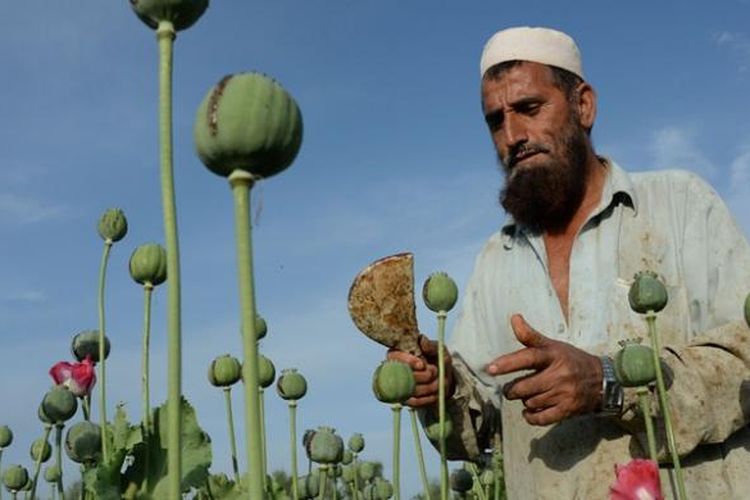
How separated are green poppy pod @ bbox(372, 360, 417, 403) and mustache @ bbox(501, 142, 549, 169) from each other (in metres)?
1.34

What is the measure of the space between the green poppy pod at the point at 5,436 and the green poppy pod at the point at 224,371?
0.77 meters

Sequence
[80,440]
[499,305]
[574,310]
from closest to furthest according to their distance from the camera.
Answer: [80,440] → [574,310] → [499,305]

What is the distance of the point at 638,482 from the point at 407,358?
0.61 metres

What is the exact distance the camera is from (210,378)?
2381mm

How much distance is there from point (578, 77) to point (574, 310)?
2.97ft

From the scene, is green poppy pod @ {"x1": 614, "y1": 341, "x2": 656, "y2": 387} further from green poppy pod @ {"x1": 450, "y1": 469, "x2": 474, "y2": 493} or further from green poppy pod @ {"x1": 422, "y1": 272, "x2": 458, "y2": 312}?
green poppy pod @ {"x1": 450, "y1": 469, "x2": 474, "y2": 493}

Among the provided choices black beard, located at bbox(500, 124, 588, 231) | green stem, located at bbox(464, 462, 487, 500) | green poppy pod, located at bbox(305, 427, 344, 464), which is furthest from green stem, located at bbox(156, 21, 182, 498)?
green stem, located at bbox(464, 462, 487, 500)

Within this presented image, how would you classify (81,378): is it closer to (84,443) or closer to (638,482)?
(84,443)

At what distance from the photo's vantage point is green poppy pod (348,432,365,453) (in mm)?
3682

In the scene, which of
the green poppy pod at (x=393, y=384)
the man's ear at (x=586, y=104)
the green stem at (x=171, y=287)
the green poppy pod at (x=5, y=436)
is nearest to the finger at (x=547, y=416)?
the green poppy pod at (x=393, y=384)

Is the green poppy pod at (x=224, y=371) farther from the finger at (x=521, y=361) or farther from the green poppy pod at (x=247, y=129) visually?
the green poppy pod at (x=247, y=129)

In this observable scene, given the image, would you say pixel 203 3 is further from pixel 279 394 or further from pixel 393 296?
pixel 279 394

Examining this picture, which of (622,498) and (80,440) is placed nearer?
(80,440)

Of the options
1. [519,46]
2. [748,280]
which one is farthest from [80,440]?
[519,46]
